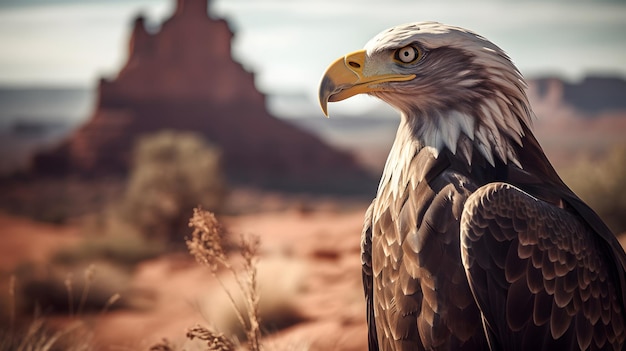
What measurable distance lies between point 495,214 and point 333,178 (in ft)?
170

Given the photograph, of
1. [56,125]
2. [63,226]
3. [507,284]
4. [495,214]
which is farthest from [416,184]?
[56,125]

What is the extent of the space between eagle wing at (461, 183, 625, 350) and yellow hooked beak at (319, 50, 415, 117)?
71 centimetres

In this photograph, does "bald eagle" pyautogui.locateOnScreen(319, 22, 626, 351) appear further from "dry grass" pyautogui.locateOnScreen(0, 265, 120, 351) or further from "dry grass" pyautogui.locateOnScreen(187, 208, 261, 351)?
"dry grass" pyautogui.locateOnScreen(0, 265, 120, 351)

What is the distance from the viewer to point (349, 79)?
2.75 m

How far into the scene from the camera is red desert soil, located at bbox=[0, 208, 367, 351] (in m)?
7.00

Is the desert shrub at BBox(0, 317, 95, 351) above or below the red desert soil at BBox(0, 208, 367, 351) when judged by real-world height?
above

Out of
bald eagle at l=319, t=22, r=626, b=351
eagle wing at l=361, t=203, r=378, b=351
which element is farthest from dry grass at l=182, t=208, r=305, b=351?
bald eagle at l=319, t=22, r=626, b=351

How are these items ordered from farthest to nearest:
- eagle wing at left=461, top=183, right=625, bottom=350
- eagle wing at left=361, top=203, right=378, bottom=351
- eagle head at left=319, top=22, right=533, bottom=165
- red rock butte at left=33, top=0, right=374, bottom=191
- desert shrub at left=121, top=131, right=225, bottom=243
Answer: red rock butte at left=33, top=0, right=374, bottom=191 → desert shrub at left=121, top=131, right=225, bottom=243 → eagle wing at left=361, top=203, right=378, bottom=351 → eagle head at left=319, top=22, right=533, bottom=165 → eagle wing at left=461, top=183, right=625, bottom=350

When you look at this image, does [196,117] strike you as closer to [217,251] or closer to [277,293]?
[277,293]

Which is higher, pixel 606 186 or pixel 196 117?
pixel 606 186

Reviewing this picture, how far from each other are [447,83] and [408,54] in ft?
0.75

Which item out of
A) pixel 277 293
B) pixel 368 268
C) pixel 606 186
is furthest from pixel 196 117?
pixel 368 268

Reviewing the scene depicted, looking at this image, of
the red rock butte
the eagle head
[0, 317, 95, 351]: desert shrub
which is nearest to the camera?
the eagle head

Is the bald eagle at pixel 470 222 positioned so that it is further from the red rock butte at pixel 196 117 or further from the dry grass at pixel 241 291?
the red rock butte at pixel 196 117
